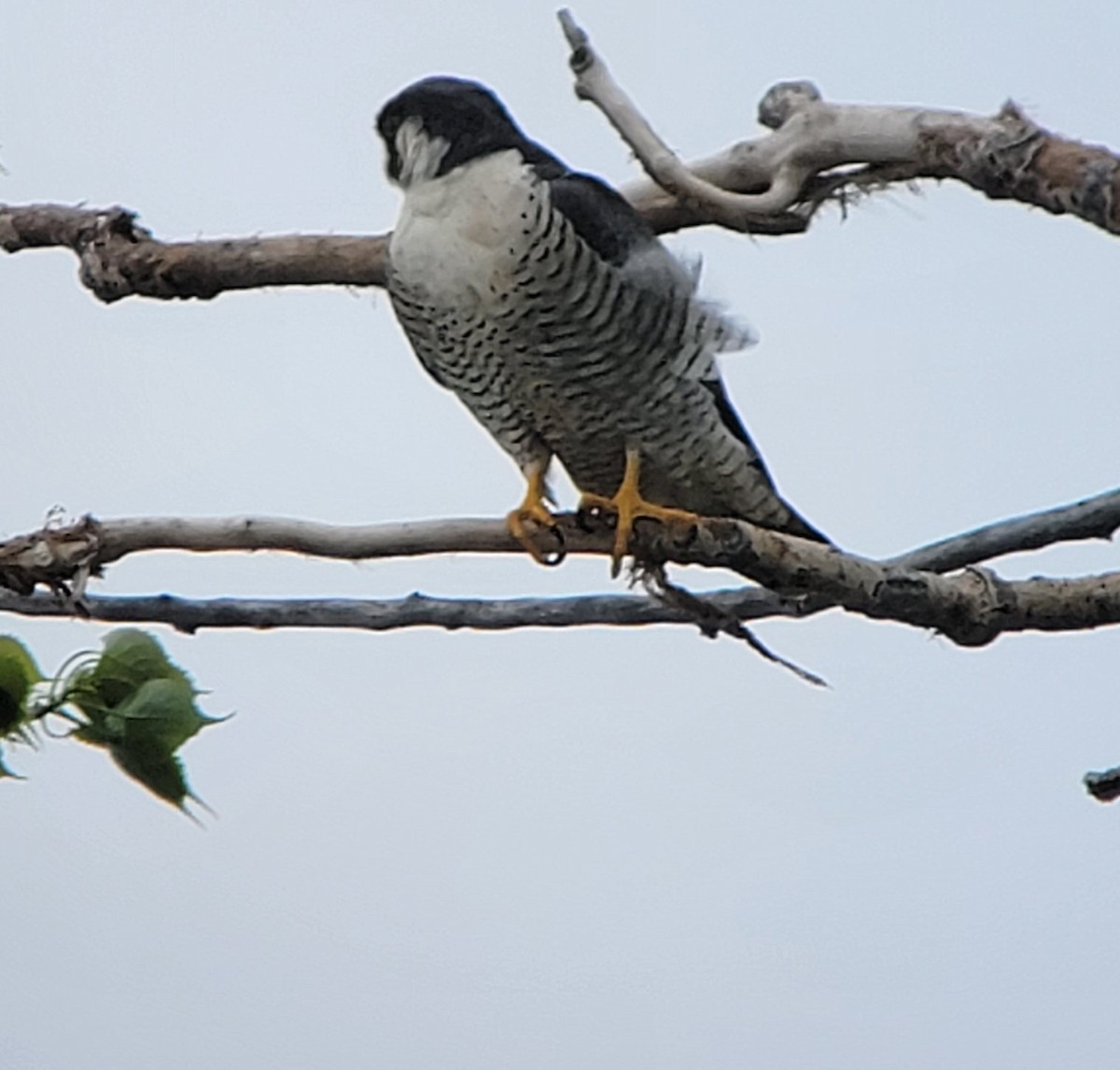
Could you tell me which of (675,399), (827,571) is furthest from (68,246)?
(827,571)

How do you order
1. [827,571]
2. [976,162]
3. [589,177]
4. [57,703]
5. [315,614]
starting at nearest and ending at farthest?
1. [57,703]
2. [976,162]
3. [827,571]
4. [315,614]
5. [589,177]

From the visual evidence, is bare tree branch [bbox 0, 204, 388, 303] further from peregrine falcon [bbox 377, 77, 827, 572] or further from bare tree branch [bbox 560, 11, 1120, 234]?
bare tree branch [bbox 560, 11, 1120, 234]

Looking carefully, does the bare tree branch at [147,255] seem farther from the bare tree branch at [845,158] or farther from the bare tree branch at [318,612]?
the bare tree branch at [845,158]

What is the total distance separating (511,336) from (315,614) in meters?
0.49

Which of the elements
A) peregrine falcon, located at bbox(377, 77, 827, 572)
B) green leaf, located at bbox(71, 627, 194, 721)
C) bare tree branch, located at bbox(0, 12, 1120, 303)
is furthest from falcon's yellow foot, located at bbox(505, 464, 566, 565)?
green leaf, located at bbox(71, 627, 194, 721)

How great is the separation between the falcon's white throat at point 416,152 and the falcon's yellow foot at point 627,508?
19.8 inches

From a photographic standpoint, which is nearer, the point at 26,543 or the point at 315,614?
the point at 26,543

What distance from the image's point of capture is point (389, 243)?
8.43 ft

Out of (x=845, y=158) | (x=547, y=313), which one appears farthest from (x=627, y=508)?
(x=845, y=158)

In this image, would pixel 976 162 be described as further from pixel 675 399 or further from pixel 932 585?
pixel 675 399

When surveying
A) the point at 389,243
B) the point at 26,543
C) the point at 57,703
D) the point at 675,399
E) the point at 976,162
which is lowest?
the point at 57,703

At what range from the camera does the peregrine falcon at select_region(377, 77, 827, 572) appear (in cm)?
244

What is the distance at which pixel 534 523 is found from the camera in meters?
2.48

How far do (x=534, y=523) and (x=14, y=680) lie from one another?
1413mm
